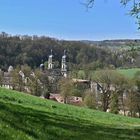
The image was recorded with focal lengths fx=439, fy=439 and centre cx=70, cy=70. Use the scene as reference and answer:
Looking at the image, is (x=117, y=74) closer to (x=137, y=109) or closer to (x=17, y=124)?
(x=137, y=109)

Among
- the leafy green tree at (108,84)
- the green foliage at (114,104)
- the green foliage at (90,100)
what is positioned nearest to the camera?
the green foliage at (114,104)

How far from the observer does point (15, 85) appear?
413 feet

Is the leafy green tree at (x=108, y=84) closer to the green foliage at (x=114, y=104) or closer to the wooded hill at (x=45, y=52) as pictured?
the green foliage at (x=114, y=104)

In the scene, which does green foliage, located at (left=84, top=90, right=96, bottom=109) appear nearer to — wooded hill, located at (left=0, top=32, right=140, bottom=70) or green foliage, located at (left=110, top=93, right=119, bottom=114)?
green foliage, located at (left=110, top=93, right=119, bottom=114)

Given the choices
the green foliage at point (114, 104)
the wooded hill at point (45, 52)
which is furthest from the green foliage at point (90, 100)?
the wooded hill at point (45, 52)

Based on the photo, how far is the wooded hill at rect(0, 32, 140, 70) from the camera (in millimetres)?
153875

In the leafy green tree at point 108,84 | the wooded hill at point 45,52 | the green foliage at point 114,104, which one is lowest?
the green foliage at point 114,104

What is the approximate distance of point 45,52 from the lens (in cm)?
17250

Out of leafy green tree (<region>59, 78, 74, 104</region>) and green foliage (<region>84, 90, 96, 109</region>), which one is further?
leafy green tree (<region>59, 78, 74, 104</region>)

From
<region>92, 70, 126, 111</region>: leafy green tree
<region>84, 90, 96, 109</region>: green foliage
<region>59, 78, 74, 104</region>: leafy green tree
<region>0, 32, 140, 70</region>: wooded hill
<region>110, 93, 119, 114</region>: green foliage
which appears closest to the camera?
<region>110, 93, 119, 114</region>: green foliage

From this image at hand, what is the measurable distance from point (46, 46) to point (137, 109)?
268ft

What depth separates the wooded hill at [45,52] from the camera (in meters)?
154

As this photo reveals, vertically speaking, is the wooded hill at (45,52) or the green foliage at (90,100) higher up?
the wooded hill at (45,52)

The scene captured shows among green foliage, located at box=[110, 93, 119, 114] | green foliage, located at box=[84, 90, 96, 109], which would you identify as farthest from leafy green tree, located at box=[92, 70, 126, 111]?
green foliage, located at box=[84, 90, 96, 109]
